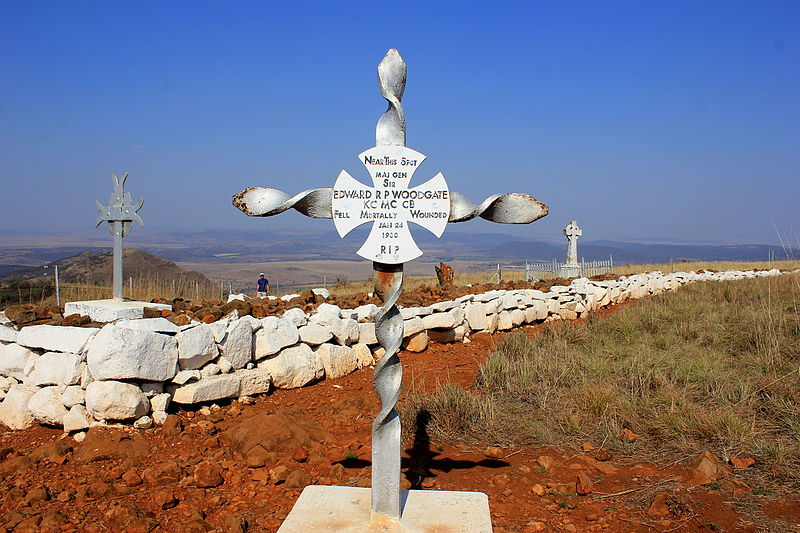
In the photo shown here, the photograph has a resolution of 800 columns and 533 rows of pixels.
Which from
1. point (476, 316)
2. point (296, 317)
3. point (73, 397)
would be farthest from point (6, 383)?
point (476, 316)

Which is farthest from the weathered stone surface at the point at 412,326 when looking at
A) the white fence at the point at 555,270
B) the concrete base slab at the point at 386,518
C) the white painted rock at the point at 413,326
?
the white fence at the point at 555,270

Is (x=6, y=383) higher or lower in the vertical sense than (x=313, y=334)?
lower

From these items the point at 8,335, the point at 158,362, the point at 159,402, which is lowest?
the point at 159,402

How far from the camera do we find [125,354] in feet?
18.2

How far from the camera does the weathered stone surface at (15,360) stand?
622 cm

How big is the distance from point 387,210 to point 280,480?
222 centimetres

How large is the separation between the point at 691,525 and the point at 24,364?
5.83 metres

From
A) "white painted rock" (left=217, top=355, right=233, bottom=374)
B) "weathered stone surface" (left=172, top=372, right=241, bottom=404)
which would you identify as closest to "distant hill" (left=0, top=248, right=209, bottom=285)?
"white painted rock" (left=217, top=355, right=233, bottom=374)

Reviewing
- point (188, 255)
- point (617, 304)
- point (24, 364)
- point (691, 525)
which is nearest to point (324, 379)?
point (24, 364)

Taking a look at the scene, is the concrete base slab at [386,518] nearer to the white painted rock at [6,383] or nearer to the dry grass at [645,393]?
the dry grass at [645,393]

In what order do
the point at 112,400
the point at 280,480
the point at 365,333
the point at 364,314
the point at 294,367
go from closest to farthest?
the point at 280,480, the point at 112,400, the point at 294,367, the point at 365,333, the point at 364,314

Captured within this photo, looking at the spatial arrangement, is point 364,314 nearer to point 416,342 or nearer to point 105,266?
point 416,342

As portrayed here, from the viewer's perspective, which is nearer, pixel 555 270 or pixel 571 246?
pixel 571 246

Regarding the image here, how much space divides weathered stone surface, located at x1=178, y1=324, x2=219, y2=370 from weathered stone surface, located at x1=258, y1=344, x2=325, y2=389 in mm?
755
